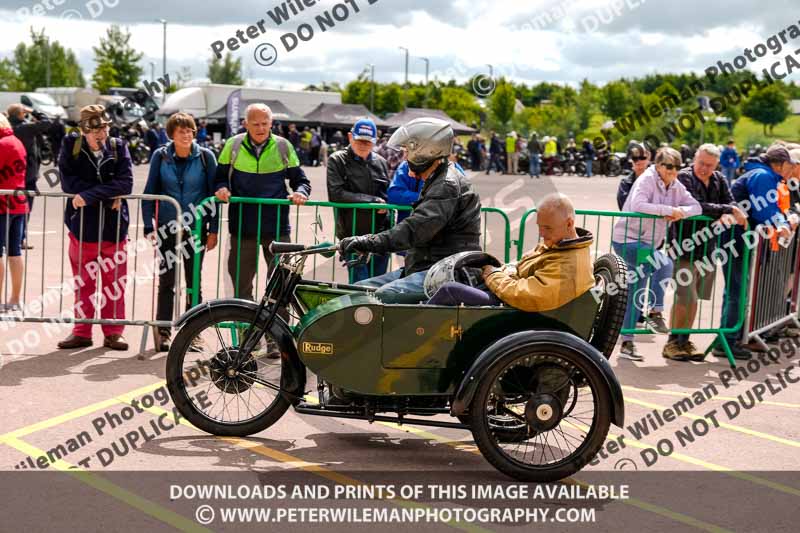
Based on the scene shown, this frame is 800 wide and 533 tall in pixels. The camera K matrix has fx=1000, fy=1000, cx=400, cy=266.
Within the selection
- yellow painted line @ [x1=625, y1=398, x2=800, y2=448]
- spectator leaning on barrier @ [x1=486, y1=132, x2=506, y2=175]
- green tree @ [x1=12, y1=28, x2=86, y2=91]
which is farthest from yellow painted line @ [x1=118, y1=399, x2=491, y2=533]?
green tree @ [x1=12, y1=28, x2=86, y2=91]

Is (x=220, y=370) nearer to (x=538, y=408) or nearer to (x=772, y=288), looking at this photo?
(x=538, y=408)

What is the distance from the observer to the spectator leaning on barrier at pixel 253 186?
7.81 metres

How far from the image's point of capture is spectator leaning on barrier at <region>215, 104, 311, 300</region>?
308 inches

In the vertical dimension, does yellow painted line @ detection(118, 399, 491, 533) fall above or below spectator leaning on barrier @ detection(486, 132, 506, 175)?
below

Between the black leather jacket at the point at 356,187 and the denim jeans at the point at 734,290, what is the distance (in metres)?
3.05

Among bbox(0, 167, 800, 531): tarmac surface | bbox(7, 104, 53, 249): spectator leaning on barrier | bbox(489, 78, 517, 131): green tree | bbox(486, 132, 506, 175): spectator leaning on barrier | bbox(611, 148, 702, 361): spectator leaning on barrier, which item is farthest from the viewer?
bbox(489, 78, 517, 131): green tree

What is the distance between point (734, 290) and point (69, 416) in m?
5.64

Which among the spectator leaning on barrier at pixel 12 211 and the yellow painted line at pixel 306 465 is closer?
the yellow painted line at pixel 306 465

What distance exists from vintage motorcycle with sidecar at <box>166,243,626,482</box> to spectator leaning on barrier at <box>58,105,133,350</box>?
2.50m

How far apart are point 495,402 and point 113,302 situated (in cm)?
391

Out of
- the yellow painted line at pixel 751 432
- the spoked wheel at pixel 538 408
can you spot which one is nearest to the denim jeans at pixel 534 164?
the yellow painted line at pixel 751 432

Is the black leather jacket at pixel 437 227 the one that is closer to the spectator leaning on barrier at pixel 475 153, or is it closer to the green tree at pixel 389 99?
the spectator leaning on barrier at pixel 475 153

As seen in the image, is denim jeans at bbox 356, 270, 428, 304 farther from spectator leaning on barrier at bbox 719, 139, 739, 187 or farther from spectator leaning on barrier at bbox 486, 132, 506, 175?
A: spectator leaning on barrier at bbox 486, 132, 506, 175

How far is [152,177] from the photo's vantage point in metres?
8.04
